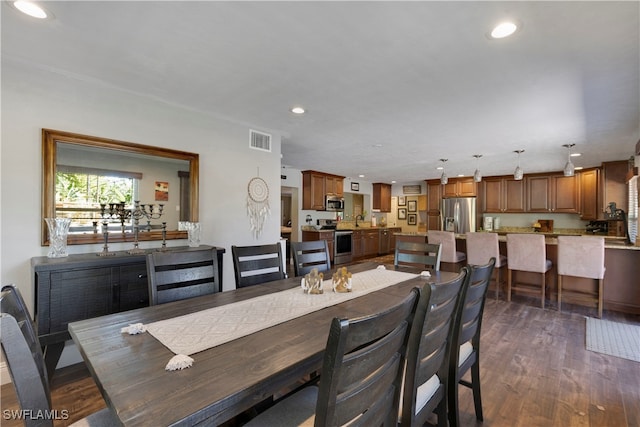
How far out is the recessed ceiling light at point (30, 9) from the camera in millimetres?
1543

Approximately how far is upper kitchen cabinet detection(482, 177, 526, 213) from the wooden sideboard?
772cm

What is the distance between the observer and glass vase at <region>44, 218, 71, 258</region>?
219 centimetres

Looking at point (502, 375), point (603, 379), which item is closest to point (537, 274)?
point (603, 379)

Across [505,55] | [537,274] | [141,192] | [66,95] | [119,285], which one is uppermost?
[505,55]

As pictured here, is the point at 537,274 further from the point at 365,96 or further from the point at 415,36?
the point at 415,36

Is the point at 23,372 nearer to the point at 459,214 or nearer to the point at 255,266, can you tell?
the point at 255,266

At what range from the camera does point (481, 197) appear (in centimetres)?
758

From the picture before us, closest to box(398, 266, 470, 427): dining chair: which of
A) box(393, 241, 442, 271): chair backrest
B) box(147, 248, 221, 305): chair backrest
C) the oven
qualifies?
box(393, 241, 442, 271): chair backrest

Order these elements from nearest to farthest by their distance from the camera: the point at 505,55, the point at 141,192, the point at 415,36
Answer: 1. the point at 415,36
2. the point at 505,55
3. the point at 141,192

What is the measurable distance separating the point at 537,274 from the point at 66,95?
6.02 meters

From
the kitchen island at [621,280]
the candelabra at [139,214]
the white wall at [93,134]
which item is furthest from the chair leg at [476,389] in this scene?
the kitchen island at [621,280]

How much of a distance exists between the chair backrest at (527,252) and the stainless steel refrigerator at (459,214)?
11.3 ft

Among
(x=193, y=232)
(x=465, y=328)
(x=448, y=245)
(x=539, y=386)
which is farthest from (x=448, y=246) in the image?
(x=193, y=232)

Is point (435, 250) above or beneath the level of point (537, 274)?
above
